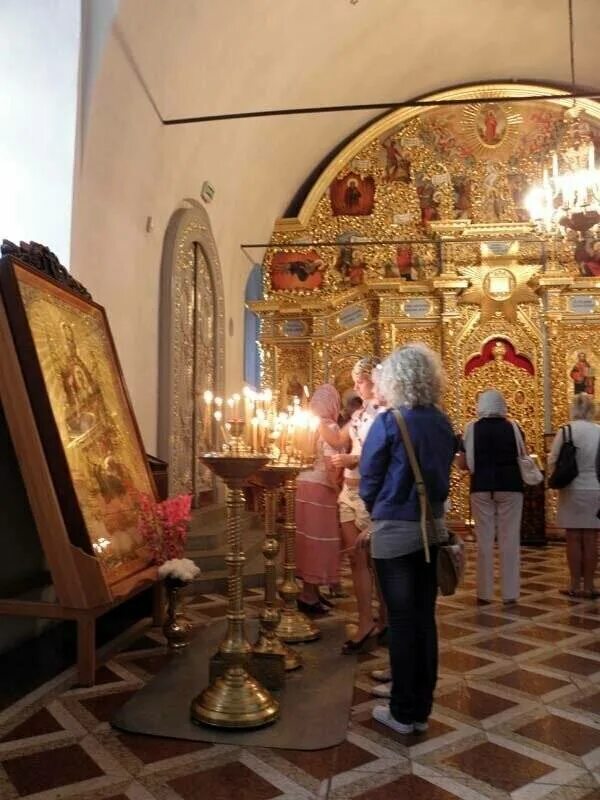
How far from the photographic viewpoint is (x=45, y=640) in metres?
4.25

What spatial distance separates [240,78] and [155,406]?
383cm

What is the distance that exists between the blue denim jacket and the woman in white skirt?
3.26 m

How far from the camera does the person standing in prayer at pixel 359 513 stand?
13.2ft

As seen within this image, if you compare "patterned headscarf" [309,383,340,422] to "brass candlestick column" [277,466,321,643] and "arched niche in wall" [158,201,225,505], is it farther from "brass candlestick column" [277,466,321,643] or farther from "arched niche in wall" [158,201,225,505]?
"arched niche in wall" [158,201,225,505]

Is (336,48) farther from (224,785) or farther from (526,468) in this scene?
(224,785)

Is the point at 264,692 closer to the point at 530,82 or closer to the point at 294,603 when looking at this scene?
the point at 294,603

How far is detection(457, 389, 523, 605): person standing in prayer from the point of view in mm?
5340

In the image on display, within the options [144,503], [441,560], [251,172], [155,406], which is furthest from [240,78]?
[441,560]

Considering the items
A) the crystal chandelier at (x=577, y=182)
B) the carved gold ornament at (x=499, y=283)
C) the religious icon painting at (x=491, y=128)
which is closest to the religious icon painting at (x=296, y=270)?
the carved gold ornament at (x=499, y=283)

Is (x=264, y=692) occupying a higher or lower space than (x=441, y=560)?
lower

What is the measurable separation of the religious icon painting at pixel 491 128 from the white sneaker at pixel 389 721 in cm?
1116

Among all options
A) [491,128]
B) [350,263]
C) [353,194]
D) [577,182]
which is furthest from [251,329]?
[577,182]

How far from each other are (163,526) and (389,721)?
6.09 feet

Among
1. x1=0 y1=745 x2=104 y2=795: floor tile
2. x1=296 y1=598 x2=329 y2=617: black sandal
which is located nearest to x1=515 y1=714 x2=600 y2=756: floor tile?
x1=0 y1=745 x2=104 y2=795: floor tile
